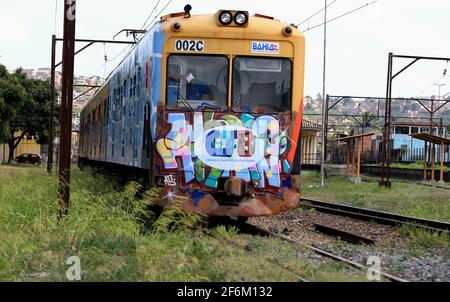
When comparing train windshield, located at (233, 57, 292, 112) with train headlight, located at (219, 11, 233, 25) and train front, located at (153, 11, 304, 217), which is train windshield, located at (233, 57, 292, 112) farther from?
train headlight, located at (219, 11, 233, 25)

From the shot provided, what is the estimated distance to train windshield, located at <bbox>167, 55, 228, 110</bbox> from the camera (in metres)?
10.8

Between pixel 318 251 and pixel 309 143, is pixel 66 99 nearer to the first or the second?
pixel 318 251

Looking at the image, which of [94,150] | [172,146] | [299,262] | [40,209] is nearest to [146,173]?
[172,146]

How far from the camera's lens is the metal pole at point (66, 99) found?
1087cm

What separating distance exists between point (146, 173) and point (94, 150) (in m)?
11.7

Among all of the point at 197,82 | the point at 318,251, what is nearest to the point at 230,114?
the point at 197,82

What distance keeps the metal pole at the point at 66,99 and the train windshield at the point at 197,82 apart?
1707 millimetres

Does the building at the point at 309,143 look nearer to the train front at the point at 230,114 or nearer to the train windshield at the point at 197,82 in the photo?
the train front at the point at 230,114

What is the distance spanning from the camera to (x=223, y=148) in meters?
10.7

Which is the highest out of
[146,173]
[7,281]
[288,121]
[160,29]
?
[160,29]

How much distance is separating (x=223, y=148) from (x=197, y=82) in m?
1.16

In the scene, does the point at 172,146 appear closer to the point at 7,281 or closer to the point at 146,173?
the point at 146,173

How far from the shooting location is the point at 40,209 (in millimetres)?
10703

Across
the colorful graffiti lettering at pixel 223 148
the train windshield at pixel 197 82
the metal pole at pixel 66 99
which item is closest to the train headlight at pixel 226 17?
the train windshield at pixel 197 82
